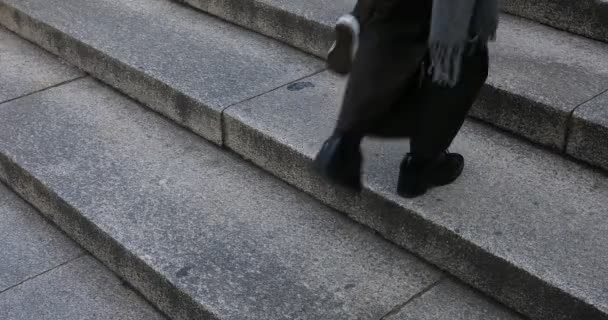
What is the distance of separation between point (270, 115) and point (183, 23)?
1.20 metres

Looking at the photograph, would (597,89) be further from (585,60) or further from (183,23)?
(183,23)

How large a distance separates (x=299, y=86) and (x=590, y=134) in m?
1.30

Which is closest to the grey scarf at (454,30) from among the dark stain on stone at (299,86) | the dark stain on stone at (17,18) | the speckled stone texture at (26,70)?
the dark stain on stone at (299,86)

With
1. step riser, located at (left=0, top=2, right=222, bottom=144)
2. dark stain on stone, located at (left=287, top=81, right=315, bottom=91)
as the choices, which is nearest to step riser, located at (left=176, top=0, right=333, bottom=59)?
dark stain on stone, located at (left=287, top=81, right=315, bottom=91)

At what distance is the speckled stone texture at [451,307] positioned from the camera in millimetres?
2656

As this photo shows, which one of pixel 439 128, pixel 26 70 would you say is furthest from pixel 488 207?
pixel 26 70

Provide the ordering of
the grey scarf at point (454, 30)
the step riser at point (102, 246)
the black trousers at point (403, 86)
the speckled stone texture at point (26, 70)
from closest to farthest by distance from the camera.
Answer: the grey scarf at point (454, 30) < the black trousers at point (403, 86) < the step riser at point (102, 246) < the speckled stone texture at point (26, 70)

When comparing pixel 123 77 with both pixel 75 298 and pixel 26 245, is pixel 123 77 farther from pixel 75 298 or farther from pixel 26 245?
pixel 75 298

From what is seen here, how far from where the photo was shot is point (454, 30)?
2.31 metres

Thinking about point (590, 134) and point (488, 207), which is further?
point (590, 134)

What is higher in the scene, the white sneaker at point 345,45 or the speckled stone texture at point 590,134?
the white sneaker at point 345,45

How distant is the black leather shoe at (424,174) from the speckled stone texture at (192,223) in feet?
0.82

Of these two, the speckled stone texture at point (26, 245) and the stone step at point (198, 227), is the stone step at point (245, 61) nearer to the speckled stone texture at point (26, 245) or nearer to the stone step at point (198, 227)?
the stone step at point (198, 227)

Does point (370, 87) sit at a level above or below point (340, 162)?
above
